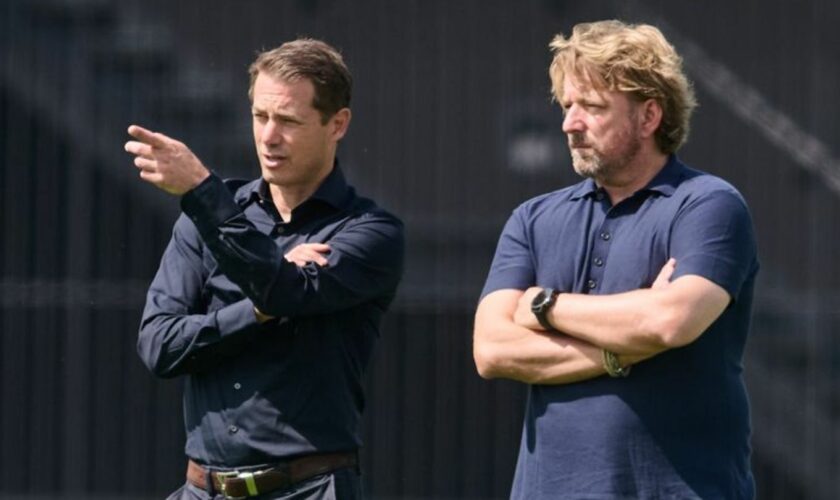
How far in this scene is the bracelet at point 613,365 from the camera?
4289 millimetres

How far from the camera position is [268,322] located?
15.0 ft

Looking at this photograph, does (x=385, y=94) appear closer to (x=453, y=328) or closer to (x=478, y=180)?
(x=478, y=180)

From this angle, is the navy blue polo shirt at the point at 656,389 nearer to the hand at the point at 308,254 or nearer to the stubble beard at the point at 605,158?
the stubble beard at the point at 605,158

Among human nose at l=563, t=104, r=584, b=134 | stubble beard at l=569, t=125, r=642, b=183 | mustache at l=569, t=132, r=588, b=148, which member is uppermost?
human nose at l=563, t=104, r=584, b=134

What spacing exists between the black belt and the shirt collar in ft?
2.89

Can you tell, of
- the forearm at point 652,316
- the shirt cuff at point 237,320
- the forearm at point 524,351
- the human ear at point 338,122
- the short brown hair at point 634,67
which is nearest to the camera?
the forearm at point 652,316

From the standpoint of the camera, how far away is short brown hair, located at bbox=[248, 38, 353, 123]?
15.5 feet

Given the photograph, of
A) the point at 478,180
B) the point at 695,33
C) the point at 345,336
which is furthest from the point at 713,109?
the point at 345,336

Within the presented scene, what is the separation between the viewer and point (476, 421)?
9914 mm

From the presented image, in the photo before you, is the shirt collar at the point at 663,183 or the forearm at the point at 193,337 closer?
the shirt collar at the point at 663,183

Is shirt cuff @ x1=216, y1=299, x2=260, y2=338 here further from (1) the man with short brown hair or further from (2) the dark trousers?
(2) the dark trousers

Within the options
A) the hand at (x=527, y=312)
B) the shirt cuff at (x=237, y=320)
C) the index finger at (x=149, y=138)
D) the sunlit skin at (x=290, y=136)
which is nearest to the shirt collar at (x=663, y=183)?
the hand at (x=527, y=312)

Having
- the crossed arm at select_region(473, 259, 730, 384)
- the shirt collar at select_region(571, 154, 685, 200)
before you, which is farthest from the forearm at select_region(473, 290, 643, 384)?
the shirt collar at select_region(571, 154, 685, 200)

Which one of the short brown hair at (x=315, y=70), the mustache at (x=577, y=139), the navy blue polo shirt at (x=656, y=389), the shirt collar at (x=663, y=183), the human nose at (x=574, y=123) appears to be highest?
the short brown hair at (x=315, y=70)
